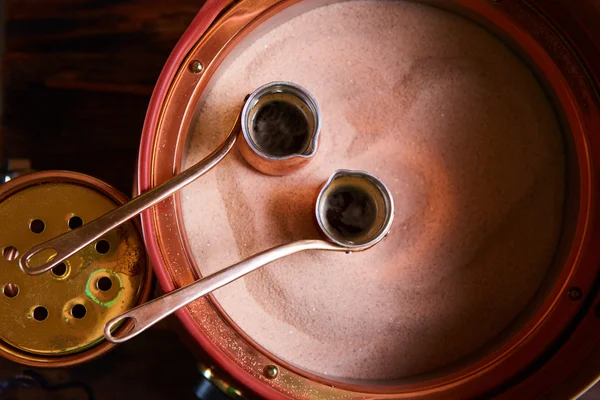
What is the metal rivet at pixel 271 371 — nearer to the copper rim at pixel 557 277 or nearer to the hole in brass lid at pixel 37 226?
the copper rim at pixel 557 277

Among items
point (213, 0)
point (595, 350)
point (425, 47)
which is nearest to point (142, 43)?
point (213, 0)

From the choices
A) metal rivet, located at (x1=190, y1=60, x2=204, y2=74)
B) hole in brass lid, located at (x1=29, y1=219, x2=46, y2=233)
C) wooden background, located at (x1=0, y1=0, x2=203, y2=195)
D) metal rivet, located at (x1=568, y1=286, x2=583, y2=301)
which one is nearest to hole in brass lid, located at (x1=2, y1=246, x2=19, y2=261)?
hole in brass lid, located at (x1=29, y1=219, x2=46, y2=233)

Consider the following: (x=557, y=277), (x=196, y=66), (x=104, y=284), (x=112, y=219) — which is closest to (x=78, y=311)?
(x=104, y=284)

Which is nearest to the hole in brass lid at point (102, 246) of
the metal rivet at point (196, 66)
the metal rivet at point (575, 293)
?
the metal rivet at point (196, 66)

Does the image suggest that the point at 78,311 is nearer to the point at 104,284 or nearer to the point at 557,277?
the point at 104,284

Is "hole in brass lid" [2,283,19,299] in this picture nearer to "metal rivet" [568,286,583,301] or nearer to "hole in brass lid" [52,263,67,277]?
"hole in brass lid" [52,263,67,277]
